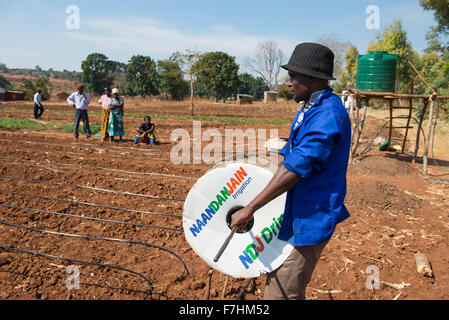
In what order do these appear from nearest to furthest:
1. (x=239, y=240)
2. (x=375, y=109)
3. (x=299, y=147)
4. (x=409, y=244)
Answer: (x=299, y=147) < (x=239, y=240) < (x=409, y=244) < (x=375, y=109)

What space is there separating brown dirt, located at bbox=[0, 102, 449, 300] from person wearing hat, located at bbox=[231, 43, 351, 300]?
54.1 inches

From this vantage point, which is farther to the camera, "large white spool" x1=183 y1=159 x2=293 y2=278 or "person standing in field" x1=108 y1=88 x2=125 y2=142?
"person standing in field" x1=108 y1=88 x2=125 y2=142

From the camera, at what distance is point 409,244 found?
444 centimetres

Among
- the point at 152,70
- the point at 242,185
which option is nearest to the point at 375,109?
the point at 242,185

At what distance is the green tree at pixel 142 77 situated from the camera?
173 feet

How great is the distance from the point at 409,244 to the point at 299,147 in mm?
3559

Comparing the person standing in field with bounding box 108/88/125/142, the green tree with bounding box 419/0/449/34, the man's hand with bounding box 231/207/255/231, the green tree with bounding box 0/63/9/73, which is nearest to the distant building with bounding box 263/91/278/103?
the green tree with bounding box 419/0/449/34

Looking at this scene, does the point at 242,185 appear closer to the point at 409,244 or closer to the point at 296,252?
the point at 296,252

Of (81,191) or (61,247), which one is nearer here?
(61,247)

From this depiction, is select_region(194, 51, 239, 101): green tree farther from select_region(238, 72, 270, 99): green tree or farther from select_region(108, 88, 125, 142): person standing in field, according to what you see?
select_region(108, 88, 125, 142): person standing in field

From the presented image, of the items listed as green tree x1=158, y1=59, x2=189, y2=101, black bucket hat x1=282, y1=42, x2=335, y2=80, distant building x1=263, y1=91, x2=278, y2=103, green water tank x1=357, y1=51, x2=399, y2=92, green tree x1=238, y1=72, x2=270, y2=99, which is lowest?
black bucket hat x1=282, y1=42, x2=335, y2=80

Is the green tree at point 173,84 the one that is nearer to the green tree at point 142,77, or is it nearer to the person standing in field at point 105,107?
the green tree at point 142,77

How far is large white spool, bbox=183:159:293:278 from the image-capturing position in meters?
2.13

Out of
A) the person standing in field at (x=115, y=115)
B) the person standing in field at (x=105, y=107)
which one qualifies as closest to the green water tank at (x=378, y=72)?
the person standing in field at (x=115, y=115)
